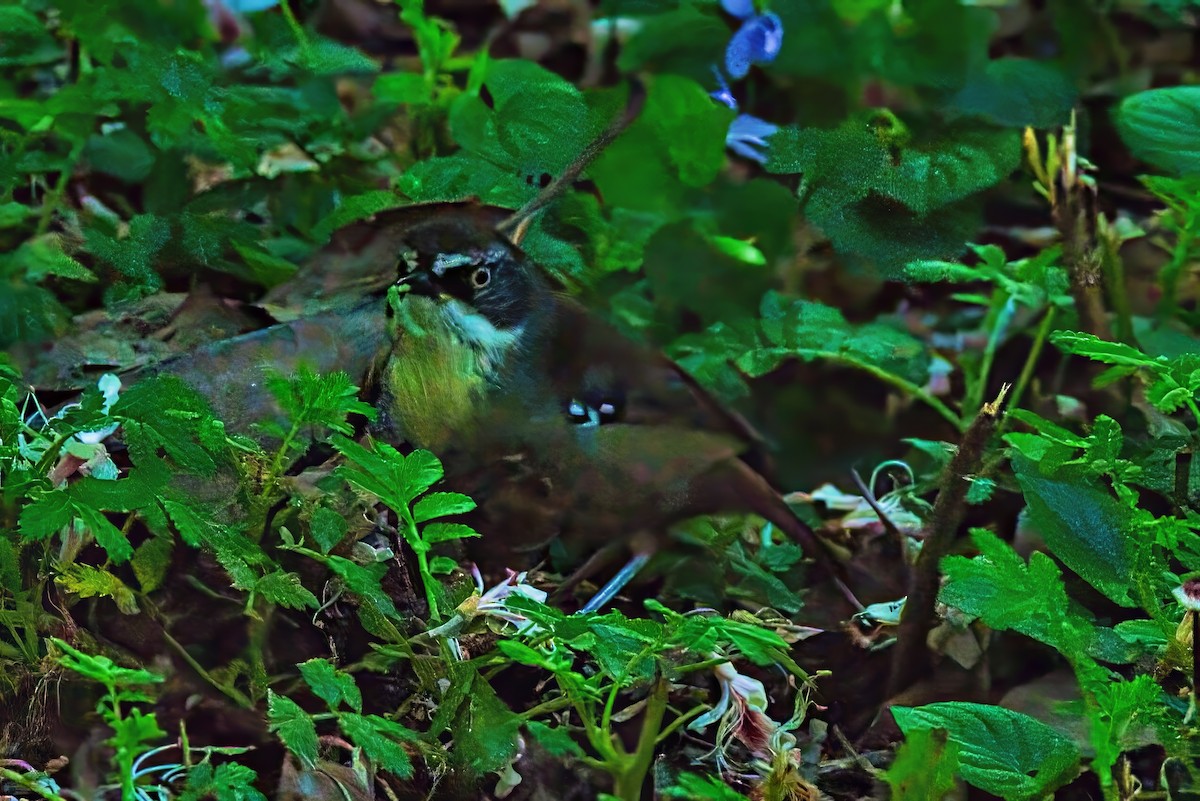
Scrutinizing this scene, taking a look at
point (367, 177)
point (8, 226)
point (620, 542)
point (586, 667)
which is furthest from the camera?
point (367, 177)

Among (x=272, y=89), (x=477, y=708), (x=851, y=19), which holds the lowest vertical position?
(x=477, y=708)

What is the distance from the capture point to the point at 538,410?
1.61m

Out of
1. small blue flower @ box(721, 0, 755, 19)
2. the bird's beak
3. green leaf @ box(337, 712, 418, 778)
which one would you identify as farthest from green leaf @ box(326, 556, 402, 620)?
small blue flower @ box(721, 0, 755, 19)

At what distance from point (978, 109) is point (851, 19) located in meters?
0.42

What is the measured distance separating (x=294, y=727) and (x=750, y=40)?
150cm

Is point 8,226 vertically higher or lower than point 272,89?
lower

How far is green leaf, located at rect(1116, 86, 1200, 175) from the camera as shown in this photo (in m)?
1.47

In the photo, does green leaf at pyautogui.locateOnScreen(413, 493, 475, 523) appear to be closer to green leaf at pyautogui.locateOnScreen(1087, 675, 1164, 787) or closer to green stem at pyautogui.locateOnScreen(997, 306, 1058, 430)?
green leaf at pyautogui.locateOnScreen(1087, 675, 1164, 787)

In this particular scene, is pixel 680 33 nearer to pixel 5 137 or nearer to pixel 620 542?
pixel 620 542

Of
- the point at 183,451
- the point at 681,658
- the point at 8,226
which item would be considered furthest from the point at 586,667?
the point at 8,226

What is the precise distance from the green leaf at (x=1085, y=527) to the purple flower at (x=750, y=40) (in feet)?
3.21

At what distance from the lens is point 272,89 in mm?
1955

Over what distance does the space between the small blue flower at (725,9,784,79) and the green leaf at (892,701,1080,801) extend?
1.24 meters

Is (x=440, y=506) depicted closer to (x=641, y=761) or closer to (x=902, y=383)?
(x=641, y=761)
